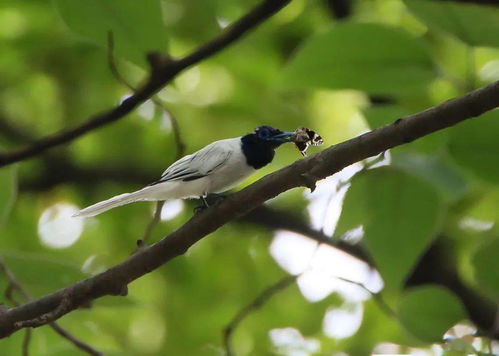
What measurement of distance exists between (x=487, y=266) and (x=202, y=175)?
926 mm

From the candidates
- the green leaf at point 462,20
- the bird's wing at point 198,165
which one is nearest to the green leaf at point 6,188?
the bird's wing at point 198,165

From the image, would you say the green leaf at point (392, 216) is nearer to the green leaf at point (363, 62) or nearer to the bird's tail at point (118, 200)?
the green leaf at point (363, 62)

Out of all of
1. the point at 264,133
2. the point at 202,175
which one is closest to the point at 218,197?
the point at 202,175

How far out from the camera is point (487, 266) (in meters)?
2.04

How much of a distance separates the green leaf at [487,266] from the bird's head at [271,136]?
2.74 ft

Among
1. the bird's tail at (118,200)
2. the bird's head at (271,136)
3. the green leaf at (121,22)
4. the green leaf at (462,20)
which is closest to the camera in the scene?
the green leaf at (121,22)

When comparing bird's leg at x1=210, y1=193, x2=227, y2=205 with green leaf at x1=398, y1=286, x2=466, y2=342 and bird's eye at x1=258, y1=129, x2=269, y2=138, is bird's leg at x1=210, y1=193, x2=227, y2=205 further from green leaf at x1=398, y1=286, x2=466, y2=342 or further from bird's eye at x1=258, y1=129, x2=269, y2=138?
green leaf at x1=398, y1=286, x2=466, y2=342

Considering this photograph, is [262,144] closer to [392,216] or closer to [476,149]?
[392,216]

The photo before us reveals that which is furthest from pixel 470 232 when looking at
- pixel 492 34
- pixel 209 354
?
pixel 492 34

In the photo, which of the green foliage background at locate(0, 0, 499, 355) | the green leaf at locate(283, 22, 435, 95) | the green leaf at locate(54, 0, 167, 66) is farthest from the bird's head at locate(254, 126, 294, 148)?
the green leaf at locate(54, 0, 167, 66)

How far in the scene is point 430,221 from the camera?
202 cm

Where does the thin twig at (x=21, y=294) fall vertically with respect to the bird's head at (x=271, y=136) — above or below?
below

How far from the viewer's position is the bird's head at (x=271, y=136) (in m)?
2.68

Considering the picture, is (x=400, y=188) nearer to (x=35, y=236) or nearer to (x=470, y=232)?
(x=470, y=232)
